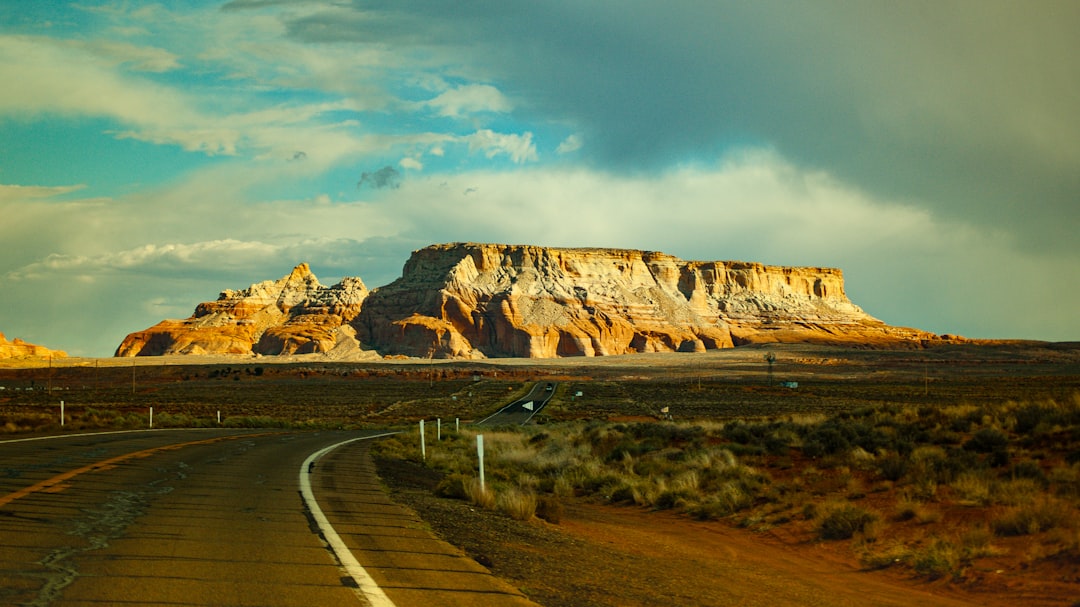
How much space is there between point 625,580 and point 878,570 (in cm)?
505

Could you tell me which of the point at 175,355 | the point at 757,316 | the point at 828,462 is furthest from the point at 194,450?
the point at 757,316

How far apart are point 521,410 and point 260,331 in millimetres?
142181

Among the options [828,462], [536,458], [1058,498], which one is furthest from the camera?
[536,458]

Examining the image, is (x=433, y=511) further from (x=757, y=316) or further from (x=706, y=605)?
(x=757, y=316)

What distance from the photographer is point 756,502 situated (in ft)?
54.4

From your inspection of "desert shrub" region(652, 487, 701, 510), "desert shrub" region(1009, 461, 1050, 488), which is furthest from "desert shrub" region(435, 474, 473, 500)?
"desert shrub" region(1009, 461, 1050, 488)

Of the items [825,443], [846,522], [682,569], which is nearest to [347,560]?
[682,569]

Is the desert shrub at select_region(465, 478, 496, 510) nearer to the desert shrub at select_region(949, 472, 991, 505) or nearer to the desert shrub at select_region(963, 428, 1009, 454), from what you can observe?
the desert shrub at select_region(949, 472, 991, 505)

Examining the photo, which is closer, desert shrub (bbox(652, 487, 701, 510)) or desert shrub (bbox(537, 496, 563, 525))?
desert shrub (bbox(537, 496, 563, 525))

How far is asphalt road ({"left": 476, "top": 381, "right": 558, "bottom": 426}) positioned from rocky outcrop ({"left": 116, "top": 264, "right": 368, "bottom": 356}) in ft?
321

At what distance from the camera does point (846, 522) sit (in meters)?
13.6

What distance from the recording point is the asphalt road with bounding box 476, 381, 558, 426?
49.7m

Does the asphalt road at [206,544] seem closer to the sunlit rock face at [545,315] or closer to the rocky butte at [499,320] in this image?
the sunlit rock face at [545,315]

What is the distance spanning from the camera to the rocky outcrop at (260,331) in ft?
584
